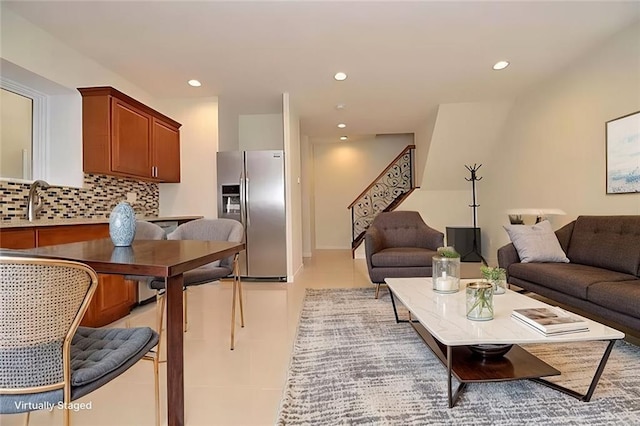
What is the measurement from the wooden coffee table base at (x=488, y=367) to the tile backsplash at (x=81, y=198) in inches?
113

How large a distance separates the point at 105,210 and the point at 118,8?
204cm

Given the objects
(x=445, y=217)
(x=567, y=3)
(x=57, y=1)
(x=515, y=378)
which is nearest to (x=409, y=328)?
(x=515, y=378)

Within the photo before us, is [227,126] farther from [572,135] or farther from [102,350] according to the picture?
[572,135]

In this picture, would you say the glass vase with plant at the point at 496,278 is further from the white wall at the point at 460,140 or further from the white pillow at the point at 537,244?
the white wall at the point at 460,140

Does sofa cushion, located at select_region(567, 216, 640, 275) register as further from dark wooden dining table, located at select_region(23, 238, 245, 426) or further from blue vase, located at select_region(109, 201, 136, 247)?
blue vase, located at select_region(109, 201, 136, 247)

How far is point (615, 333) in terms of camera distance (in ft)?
4.99

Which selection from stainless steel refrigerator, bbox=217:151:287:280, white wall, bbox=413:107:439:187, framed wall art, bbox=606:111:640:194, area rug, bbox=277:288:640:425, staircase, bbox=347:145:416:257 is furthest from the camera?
staircase, bbox=347:145:416:257

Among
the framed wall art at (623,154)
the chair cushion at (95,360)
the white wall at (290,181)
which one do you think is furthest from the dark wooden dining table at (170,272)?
the framed wall art at (623,154)

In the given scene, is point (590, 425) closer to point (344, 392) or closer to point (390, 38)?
point (344, 392)

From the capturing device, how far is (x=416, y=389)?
5.68 feet

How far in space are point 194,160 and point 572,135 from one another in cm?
475

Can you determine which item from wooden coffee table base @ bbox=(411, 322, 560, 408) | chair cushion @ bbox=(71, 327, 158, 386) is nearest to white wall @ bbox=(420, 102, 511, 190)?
wooden coffee table base @ bbox=(411, 322, 560, 408)

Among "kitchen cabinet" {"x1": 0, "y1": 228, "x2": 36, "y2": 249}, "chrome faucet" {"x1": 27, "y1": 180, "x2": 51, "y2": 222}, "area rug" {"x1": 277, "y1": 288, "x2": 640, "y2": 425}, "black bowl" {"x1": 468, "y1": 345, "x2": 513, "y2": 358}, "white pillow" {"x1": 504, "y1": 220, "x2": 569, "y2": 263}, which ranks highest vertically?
"chrome faucet" {"x1": 27, "y1": 180, "x2": 51, "y2": 222}

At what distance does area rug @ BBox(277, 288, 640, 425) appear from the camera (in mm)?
1494
